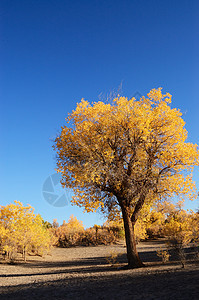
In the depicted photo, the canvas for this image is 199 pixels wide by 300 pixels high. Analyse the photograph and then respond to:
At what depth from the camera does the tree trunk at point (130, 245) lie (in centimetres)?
1394

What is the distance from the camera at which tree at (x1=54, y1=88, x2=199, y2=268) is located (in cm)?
1357

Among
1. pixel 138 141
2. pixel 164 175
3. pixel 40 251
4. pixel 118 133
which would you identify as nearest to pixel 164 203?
pixel 164 175

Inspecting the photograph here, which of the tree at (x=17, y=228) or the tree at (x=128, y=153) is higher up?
the tree at (x=128, y=153)

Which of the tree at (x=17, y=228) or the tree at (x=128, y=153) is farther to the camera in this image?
the tree at (x=17, y=228)

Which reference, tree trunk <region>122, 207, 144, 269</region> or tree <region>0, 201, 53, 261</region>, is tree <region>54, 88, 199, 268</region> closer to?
tree trunk <region>122, 207, 144, 269</region>

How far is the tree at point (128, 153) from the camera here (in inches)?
534

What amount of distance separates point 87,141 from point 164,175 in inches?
205

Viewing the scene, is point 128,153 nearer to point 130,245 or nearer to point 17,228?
point 130,245

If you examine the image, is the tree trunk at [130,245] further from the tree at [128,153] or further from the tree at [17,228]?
the tree at [17,228]

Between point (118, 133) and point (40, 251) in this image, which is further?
point (40, 251)

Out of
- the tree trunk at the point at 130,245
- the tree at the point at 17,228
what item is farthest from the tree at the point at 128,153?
the tree at the point at 17,228

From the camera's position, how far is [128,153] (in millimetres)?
14617

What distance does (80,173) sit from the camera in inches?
531

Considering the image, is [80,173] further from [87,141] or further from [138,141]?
[138,141]
